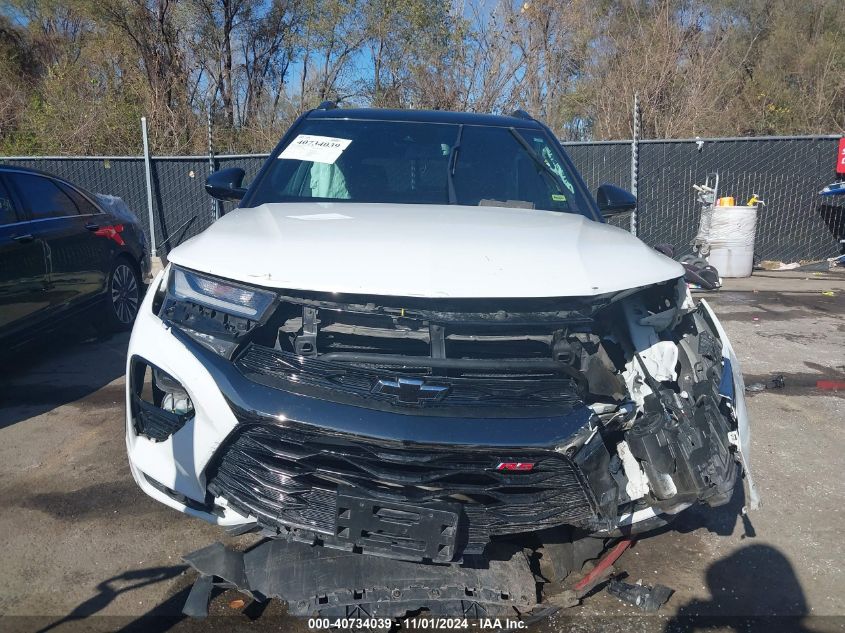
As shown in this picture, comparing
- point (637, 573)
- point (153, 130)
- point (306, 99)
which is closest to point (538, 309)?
point (637, 573)

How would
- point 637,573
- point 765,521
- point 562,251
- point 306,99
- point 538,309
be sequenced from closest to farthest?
point 538,309 < point 562,251 < point 637,573 < point 765,521 < point 306,99

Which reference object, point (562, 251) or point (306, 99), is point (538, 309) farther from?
point (306, 99)

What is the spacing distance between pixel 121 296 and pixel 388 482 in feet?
17.4

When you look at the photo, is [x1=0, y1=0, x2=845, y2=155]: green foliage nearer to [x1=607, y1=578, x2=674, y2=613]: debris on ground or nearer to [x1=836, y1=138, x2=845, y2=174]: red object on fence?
[x1=836, y1=138, x2=845, y2=174]: red object on fence

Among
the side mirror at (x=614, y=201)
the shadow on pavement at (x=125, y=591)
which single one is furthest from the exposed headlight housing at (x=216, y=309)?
the side mirror at (x=614, y=201)

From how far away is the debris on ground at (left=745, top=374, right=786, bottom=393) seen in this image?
531 centimetres

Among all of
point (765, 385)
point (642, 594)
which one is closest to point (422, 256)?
point (642, 594)

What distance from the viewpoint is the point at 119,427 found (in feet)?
14.7

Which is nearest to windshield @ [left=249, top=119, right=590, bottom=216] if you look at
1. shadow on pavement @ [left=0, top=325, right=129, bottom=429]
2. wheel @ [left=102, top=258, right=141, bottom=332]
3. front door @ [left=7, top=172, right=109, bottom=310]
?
shadow on pavement @ [left=0, top=325, right=129, bottom=429]

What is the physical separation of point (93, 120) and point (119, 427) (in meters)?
12.6

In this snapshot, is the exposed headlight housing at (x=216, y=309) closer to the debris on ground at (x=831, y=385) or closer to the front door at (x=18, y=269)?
the front door at (x=18, y=269)

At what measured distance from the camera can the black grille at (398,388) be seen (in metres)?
2.31

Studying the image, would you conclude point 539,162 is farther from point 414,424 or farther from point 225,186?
point 414,424

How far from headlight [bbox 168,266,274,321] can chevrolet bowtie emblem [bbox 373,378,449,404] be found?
507 millimetres
